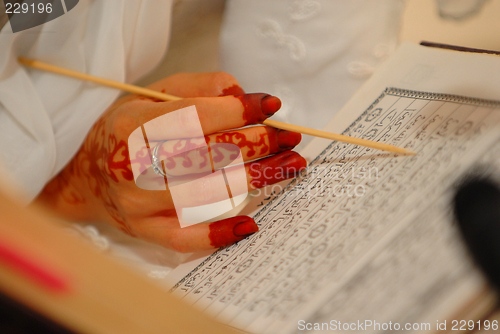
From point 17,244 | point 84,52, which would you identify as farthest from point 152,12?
point 17,244

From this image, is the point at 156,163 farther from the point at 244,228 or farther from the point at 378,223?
the point at 378,223

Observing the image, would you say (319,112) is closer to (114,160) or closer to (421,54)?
(421,54)

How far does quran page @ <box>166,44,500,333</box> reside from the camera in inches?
8.1

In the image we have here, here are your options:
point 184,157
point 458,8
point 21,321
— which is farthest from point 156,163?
point 458,8

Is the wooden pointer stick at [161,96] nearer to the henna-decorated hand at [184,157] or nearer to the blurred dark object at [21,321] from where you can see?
the henna-decorated hand at [184,157]

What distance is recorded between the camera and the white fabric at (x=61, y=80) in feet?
1.23

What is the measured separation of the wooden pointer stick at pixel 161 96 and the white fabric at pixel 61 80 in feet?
0.04

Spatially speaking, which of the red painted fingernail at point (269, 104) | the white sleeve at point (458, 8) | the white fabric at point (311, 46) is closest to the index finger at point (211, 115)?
the red painted fingernail at point (269, 104)

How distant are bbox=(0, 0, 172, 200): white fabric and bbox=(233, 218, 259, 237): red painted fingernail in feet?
0.81

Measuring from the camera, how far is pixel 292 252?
27 cm

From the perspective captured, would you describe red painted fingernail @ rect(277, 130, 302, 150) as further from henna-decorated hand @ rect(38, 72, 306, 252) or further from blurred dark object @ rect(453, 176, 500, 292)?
blurred dark object @ rect(453, 176, 500, 292)

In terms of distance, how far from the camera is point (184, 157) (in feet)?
1.03

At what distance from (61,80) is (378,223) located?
40 cm

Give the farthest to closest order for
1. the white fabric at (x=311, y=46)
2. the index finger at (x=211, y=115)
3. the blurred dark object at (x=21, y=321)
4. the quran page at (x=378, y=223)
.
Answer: the white fabric at (x=311, y=46) → the index finger at (x=211, y=115) → the quran page at (x=378, y=223) → the blurred dark object at (x=21, y=321)
